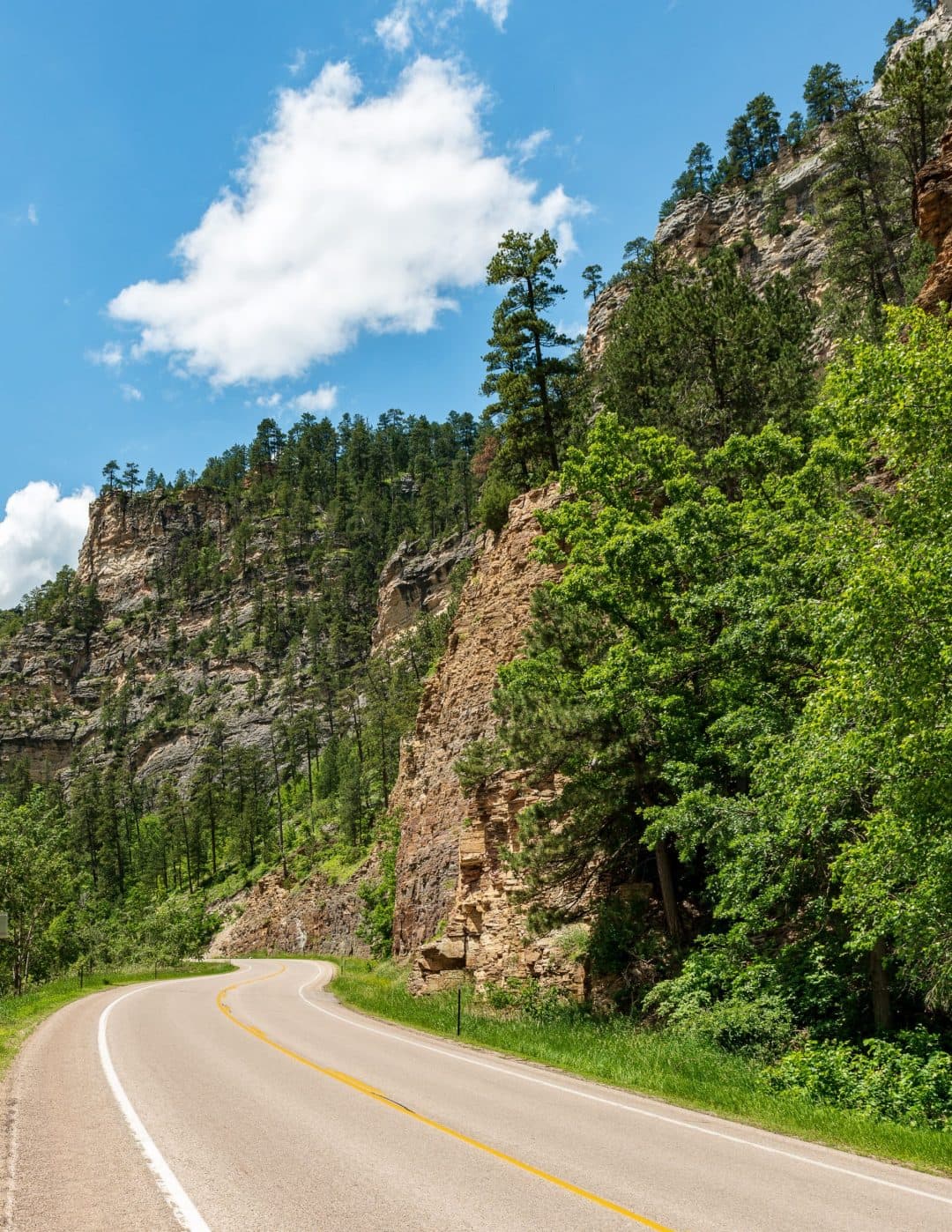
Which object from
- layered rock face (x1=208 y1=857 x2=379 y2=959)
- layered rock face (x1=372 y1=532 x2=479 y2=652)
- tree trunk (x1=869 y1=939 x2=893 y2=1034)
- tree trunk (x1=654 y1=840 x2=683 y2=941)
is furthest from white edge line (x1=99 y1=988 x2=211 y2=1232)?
layered rock face (x1=372 y1=532 x2=479 y2=652)

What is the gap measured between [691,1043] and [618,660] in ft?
23.6

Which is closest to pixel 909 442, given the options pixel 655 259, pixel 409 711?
pixel 655 259

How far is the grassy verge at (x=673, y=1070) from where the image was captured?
28.5ft

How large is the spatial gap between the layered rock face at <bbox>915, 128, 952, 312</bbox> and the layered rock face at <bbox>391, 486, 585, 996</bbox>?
476 inches

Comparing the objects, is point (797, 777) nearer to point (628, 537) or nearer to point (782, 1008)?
point (782, 1008)

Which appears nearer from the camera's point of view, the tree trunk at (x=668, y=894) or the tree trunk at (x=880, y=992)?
the tree trunk at (x=880, y=992)

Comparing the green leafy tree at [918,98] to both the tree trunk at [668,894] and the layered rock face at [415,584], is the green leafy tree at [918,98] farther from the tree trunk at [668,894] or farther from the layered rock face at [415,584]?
the layered rock face at [415,584]

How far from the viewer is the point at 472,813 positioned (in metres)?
24.4

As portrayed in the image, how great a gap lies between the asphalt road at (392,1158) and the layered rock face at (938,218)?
21100 millimetres

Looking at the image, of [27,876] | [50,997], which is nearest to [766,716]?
[50,997]

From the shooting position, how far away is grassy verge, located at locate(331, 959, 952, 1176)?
8680 millimetres

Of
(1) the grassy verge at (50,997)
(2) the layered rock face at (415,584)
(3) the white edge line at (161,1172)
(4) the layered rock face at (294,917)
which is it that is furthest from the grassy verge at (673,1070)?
(2) the layered rock face at (415,584)

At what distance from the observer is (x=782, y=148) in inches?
3996

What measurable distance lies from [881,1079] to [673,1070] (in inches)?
113
